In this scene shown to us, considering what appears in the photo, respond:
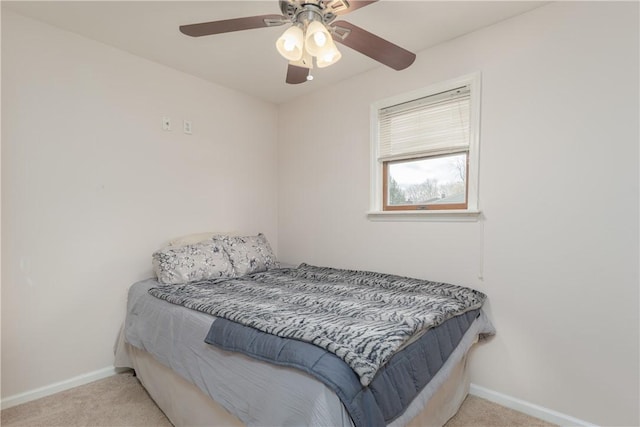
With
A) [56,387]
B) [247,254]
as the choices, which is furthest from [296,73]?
[56,387]

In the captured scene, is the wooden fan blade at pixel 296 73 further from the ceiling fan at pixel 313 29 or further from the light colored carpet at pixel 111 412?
the light colored carpet at pixel 111 412

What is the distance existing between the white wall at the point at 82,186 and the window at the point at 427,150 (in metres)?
1.60

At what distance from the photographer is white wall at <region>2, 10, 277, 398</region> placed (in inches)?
75.9

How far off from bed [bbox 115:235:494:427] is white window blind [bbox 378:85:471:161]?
→ 99 cm

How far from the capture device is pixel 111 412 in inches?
72.7

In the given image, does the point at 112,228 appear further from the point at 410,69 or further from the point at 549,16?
the point at 549,16

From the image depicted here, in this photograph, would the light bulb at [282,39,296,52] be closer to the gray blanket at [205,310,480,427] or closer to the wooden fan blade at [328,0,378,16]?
the wooden fan blade at [328,0,378,16]

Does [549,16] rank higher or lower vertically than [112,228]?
higher

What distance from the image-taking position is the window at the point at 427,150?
213 centimetres

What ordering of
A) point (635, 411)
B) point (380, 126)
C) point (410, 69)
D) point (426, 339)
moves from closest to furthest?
point (426, 339), point (635, 411), point (410, 69), point (380, 126)

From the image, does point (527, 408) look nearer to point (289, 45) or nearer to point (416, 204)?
point (416, 204)

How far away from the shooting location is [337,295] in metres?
1.89

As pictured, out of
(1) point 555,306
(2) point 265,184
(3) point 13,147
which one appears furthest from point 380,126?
(3) point 13,147

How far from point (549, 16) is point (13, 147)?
10.9 ft
